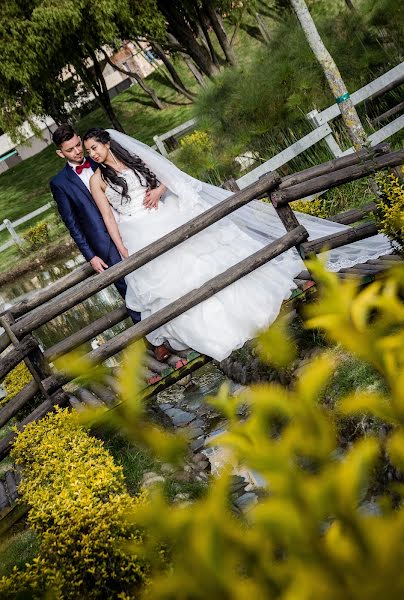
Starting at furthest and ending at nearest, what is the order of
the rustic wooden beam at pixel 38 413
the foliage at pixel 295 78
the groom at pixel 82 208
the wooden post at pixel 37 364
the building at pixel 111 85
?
1. the building at pixel 111 85
2. the foliage at pixel 295 78
3. the groom at pixel 82 208
4. the wooden post at pixel 37 364
5. the rustic wooden beam at pixel 38 413

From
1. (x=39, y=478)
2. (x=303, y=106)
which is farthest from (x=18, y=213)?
(x=39, y=478)

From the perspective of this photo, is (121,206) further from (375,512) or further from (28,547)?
(375,512)

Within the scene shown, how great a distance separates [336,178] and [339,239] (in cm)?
47

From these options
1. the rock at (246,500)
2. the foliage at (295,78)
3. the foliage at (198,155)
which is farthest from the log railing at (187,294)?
the foliage at (198,155)

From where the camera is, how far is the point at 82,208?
20.3ft

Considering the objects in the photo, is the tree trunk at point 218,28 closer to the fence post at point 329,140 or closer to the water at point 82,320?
the water at point 82,320

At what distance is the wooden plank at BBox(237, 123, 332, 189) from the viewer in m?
10.9

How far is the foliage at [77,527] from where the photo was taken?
3389 millimetres

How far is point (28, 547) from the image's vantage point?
483 centimetres

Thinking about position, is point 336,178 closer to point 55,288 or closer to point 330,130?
point 55,288

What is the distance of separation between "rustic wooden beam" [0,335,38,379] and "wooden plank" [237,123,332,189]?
6019 millimetres

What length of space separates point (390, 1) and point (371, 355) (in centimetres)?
1400

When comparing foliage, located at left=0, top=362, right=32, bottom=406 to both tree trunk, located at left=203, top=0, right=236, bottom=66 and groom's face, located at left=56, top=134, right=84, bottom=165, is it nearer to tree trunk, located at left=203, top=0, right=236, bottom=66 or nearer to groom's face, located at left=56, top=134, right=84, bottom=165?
groom's face, located at left=56, top=134, right=84, bottom=165

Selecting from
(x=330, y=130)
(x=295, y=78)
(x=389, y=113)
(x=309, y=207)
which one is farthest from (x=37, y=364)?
(x=295, y=78)
